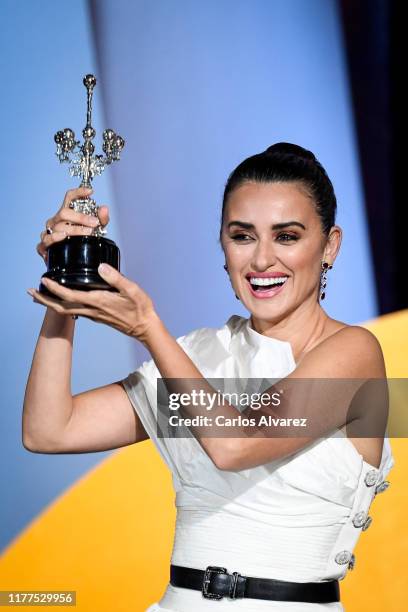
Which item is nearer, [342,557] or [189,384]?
[189,384]

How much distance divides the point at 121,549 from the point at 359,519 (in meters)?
1.46

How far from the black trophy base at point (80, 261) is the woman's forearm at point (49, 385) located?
0.53 feet

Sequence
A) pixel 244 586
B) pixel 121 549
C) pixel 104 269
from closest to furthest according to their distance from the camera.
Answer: pixel 104 269 → pixel 244 586 → pixel 121 549

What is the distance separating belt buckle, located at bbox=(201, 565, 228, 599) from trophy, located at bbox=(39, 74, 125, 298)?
21.9 inches

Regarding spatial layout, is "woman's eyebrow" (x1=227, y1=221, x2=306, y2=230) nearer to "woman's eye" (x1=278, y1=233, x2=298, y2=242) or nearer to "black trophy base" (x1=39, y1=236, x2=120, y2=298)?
"woman's eye" (x1=278, y1=233, x2=298, y2=242)

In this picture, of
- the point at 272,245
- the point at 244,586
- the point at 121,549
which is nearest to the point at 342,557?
the point at 244,586

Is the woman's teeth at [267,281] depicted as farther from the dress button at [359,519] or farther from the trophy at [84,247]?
the dress button at [359,519]

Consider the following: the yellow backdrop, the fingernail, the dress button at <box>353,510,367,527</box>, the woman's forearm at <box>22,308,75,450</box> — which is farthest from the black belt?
the yellow backdrop

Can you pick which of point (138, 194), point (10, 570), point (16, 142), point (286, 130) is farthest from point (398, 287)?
point (10, 570)

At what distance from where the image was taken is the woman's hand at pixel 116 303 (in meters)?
1.46

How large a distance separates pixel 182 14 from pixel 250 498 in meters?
2.05

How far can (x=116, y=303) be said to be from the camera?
4.82 ft

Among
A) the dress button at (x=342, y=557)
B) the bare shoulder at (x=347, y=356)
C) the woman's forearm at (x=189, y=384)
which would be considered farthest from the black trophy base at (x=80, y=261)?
the dress button at (x=342, y=557)

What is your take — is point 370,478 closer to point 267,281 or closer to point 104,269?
point 267,281
